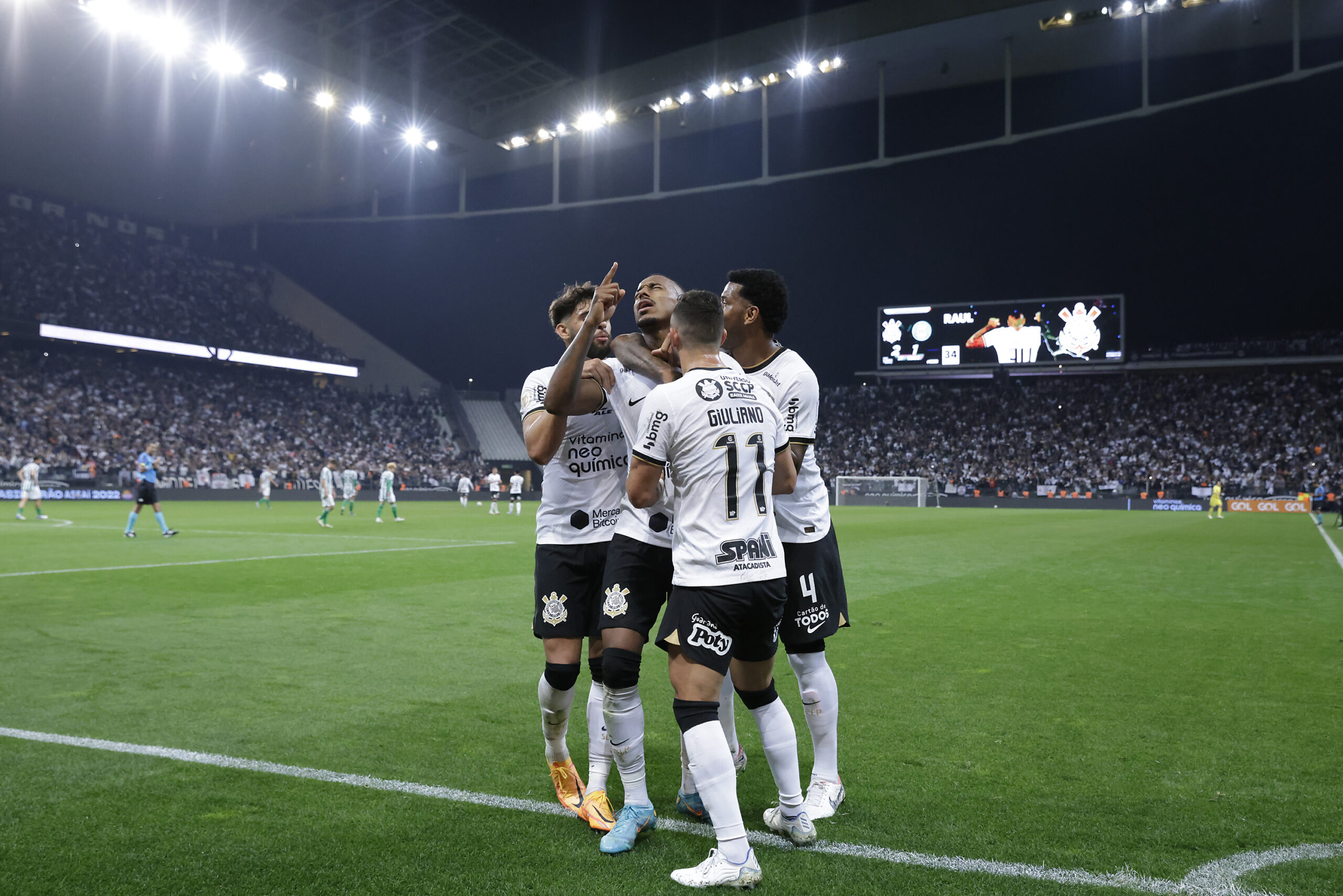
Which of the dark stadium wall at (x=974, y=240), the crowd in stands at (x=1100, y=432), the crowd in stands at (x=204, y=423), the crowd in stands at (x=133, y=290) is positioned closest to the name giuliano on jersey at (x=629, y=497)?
the dark stadium wall at (x=974, y=240)

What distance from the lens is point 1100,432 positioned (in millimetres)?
54531

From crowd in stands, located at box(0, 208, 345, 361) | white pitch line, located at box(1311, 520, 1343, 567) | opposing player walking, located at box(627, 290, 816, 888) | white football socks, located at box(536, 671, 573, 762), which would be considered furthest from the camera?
crowd in stands, located at box(0, 208, 345, 361)

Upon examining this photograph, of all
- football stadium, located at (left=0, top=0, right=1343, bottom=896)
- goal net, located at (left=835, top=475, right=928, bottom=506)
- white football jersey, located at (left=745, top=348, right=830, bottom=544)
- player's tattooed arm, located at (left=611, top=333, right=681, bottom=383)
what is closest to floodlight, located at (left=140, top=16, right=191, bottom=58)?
football stadium, located at (left=0, top=0, right=1343, bottom=896)

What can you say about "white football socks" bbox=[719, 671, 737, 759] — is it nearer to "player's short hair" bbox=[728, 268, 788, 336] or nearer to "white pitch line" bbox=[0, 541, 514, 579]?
"player's short hair" bbox=[728, 268, 788, 336]

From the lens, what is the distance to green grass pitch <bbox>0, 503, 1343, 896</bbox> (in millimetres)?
3541

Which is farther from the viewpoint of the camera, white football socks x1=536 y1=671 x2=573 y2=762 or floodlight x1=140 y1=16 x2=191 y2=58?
floodlight x1=140 y1=16 x2=191 y2=58

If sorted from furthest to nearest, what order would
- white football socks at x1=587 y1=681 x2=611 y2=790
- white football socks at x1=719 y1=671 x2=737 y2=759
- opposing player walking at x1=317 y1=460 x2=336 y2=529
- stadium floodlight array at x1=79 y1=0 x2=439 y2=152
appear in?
1. stadium floodlight array at x1=79 y1=0 x2=439 y2=152
2. opposing player walking at x1=317 y1=460 x2=336 y2=529
3. white football socks at x1=719 y1=671 x2=737 y2=759
4. white football socks at x1=587 y1=681 x2=611 y2=790

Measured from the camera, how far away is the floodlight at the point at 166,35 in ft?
97.6

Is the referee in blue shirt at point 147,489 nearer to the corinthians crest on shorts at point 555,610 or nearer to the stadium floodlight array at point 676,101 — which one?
the corinthians crest on shorts at point 555,610

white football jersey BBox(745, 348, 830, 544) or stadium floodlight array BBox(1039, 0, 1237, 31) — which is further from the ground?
stadium floodlight array BBox(1039, 0, 1237, 31)

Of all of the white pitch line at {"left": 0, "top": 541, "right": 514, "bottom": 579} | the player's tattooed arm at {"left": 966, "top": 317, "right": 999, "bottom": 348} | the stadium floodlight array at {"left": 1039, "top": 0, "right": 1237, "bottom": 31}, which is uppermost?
the stadium floodlight array at {"left": 1039, "top": 0, "right": 1237, "bottom": 31}

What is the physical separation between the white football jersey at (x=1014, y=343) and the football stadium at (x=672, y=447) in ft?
0.61

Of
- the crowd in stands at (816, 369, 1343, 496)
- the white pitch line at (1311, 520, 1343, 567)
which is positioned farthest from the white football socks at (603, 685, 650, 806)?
the crowd in stands at (816, 369, 1343, 496)

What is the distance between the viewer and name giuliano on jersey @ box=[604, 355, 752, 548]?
3883mm
